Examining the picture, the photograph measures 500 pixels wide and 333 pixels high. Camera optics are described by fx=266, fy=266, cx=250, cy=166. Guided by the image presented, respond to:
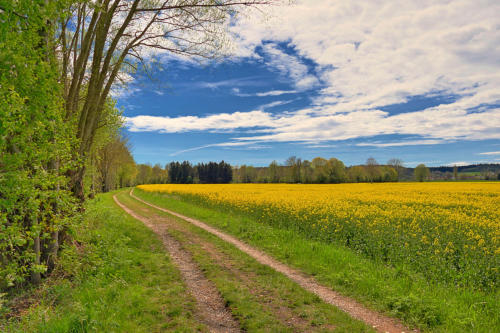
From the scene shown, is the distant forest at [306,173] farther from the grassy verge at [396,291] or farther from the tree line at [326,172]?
the grassy verge at [396,291]

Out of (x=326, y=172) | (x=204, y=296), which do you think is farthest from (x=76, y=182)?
(x=326, y=172)

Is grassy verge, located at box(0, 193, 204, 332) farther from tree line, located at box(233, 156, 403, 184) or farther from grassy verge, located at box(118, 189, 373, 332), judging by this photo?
tree line, located at box(233, 156, 403, 184)

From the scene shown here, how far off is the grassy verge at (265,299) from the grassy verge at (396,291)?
106 cm

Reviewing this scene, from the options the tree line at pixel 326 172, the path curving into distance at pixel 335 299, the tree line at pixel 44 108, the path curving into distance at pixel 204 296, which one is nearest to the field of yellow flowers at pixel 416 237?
the path curving into distance at pixel 335 299

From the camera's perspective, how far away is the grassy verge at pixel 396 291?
206 inches

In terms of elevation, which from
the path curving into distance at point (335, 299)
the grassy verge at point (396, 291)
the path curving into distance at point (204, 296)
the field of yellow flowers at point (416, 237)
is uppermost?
the field of yellow flowers at point (416, 237)

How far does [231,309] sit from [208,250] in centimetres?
470

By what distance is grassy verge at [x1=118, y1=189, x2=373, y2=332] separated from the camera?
5.16 metres

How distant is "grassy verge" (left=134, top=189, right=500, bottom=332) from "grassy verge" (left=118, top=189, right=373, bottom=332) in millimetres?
1060

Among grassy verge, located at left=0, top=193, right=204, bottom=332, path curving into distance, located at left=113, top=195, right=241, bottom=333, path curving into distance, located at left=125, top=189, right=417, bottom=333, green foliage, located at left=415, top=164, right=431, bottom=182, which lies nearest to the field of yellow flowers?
path curving into distance, located at left=125, top=189, right=417, bottom=333

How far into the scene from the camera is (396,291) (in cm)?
630

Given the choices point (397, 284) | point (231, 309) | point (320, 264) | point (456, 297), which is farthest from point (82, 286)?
point (456, 297)

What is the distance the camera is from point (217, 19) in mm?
10281

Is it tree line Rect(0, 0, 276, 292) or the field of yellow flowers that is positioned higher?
tree line Rect(0, 0, 276, 292)
